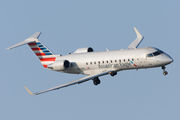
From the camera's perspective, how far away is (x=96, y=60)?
176ft

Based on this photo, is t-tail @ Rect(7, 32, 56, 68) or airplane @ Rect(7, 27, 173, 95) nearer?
airplane @ Rect(7, 27, 173, 95)

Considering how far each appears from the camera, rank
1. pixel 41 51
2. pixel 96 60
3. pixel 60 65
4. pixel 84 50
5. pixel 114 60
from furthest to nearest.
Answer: pixel 84 50 < pixel 41 51 < pixel 60 65 < pixel 96 60 < pixel 114 60

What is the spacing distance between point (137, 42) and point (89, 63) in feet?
35.5

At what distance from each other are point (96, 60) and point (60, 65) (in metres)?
5.14

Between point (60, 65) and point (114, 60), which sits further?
point (60, 65)

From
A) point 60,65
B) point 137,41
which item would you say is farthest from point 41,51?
point 137,41

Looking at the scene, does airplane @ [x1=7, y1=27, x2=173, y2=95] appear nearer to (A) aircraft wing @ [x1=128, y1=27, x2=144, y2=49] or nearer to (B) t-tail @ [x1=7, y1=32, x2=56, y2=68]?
(B) t-tail @ [x1=7, y1=32, x2=56, y2=68]

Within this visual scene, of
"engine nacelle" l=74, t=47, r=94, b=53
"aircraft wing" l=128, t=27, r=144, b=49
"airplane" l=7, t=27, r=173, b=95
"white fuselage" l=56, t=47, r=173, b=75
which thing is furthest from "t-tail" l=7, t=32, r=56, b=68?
"aircraft wing" l=128, t=27, r=144, b=49

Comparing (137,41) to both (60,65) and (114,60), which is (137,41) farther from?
(60,65)

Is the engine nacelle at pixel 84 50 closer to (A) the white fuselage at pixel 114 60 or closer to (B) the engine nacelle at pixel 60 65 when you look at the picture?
(A) the white fuselage at pixel 114 60

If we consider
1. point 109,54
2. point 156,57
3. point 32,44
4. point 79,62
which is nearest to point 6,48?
point 32,44

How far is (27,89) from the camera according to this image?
4741cm

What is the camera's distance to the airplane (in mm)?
50844

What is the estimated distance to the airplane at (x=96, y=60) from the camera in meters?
50.8
